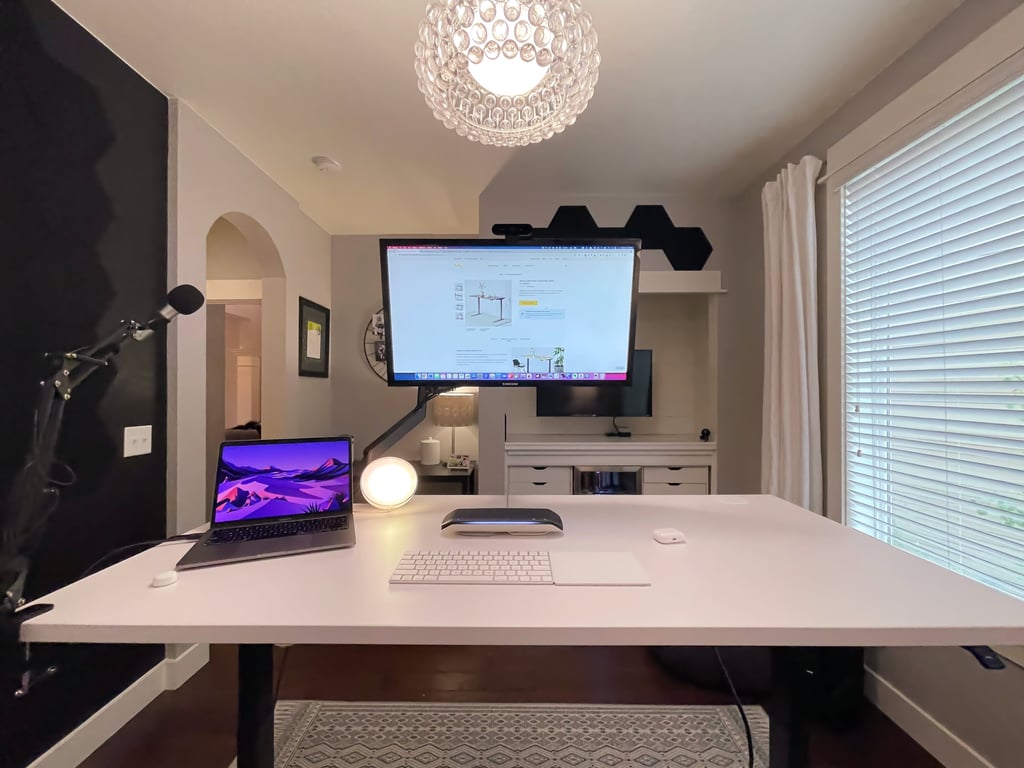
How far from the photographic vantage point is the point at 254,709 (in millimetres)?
1051

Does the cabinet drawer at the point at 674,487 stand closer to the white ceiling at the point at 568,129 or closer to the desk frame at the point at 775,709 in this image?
the white ceiling at the point at 568,129

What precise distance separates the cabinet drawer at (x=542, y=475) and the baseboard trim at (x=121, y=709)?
70.3 inches

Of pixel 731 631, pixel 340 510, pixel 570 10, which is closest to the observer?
pixel 731 631

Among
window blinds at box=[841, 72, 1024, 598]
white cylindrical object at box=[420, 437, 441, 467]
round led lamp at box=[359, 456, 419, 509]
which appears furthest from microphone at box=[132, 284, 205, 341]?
white cylindrical object at box=[420, 437, 441, 467]

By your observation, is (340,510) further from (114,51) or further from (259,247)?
(259,247)

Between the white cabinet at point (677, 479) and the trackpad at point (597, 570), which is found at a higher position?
the trackpad at point (597, 570)

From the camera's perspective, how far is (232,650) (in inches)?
84.4

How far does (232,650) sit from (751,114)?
136 inches

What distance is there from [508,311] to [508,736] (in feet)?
4.92

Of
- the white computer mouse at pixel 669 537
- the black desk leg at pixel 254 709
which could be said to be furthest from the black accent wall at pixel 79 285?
the white computer mouse at pixel 669 537

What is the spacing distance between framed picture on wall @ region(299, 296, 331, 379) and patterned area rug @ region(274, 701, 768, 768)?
2.18 meters

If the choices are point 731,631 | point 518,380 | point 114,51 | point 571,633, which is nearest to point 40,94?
point 114,51

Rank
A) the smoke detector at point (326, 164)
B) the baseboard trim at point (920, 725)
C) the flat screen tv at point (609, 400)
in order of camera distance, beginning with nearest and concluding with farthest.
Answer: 1. the baseboard trim at point (920, 725)
2. the smoke detector at point (326, 164)
3. the flat screen tv at point (609, 400)

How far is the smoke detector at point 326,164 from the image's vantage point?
2.43 meters
